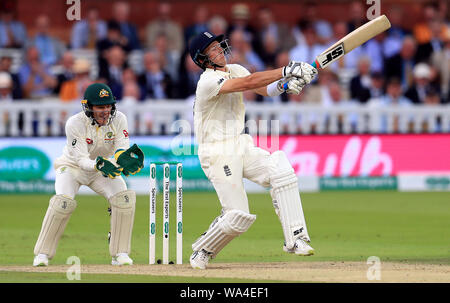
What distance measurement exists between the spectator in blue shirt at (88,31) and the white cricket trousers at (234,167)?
933 cm

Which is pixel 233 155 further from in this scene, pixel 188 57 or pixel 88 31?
Answer: pixel 88 31

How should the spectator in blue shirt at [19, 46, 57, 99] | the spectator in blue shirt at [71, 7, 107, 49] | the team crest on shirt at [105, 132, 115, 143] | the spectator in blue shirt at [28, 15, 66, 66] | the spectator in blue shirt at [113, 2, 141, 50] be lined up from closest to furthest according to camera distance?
the team crest on shirt at [105, 132, 115, 143] → the spectator in blue shirt at [19, 46, 57, 99] → the spectator in blue shirt at [28, 15, 66, 66] → the spectator in blue shirt at [113, 2, 141, 50] → the spectator in blue shirt at [71, 7, 107, 49]

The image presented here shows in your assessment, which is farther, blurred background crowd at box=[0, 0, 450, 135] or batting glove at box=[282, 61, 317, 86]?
blurred background crowd at box=[0, 0, 450, 135]

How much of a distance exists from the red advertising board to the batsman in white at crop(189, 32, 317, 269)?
7.23 m

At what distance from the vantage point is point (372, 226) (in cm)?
1133

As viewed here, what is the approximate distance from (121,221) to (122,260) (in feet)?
1.06

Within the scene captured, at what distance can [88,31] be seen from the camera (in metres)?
16.9

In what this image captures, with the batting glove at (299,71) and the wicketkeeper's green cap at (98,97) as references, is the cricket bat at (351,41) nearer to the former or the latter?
the batting glove at (299,71)

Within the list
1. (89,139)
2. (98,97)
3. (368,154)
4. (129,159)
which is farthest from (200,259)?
(368,154)

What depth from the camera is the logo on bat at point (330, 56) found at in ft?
25.5

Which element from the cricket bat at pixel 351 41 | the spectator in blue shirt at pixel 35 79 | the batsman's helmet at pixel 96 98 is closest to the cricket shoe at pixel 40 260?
the batsman's helmet at pixel 96 98

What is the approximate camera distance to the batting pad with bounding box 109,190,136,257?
8.24 meters

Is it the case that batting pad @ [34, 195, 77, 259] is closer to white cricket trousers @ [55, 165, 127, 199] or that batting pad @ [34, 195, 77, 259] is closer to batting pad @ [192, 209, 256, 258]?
white cricket trousers @ [55, 165, 127, 199]

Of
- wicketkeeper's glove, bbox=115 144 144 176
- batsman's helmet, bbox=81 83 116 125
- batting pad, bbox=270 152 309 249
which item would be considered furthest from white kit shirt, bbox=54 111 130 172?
batting pad, bbox=270 152 309 249
